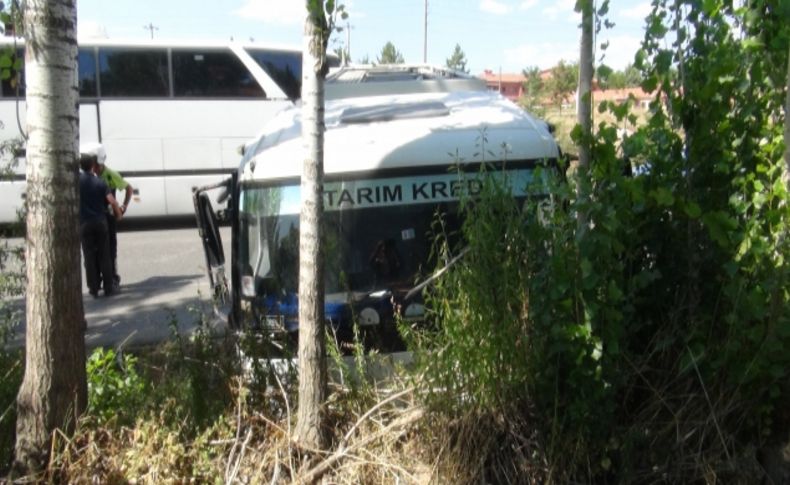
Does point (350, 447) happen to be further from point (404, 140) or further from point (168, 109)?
point (168, 109)

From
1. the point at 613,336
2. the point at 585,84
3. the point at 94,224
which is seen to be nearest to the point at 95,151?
the point at 94,224

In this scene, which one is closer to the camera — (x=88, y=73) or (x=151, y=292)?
(x=151, y=292)

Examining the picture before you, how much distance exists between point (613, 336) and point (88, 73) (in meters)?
12.3

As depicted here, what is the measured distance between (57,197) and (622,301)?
2556 millimetres

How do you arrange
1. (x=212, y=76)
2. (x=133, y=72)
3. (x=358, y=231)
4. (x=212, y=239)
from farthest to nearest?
(x=212, y=76) → (x=133, y=72) → (x=212, y=239) → (x=358, y=231)

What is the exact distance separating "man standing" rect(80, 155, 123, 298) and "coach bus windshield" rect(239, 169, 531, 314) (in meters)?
4.65

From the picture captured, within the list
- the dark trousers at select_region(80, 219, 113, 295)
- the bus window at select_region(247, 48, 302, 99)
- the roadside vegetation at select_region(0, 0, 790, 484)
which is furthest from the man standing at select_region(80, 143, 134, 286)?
the bus window at select_region(247, 48, 302, 99)

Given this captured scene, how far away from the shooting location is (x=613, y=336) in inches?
138

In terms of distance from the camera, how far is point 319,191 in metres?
3.88

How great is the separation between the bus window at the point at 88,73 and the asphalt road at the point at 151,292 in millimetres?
2447

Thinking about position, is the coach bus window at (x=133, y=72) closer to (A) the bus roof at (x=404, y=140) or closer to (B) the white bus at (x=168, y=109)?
(B) the white bus at (x=168, y=109)

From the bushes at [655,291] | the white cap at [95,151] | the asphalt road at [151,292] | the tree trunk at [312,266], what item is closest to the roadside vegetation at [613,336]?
the bushes at [655,291]

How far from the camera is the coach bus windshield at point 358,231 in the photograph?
4.88 meters

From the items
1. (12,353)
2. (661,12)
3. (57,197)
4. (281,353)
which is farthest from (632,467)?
(12,353)
